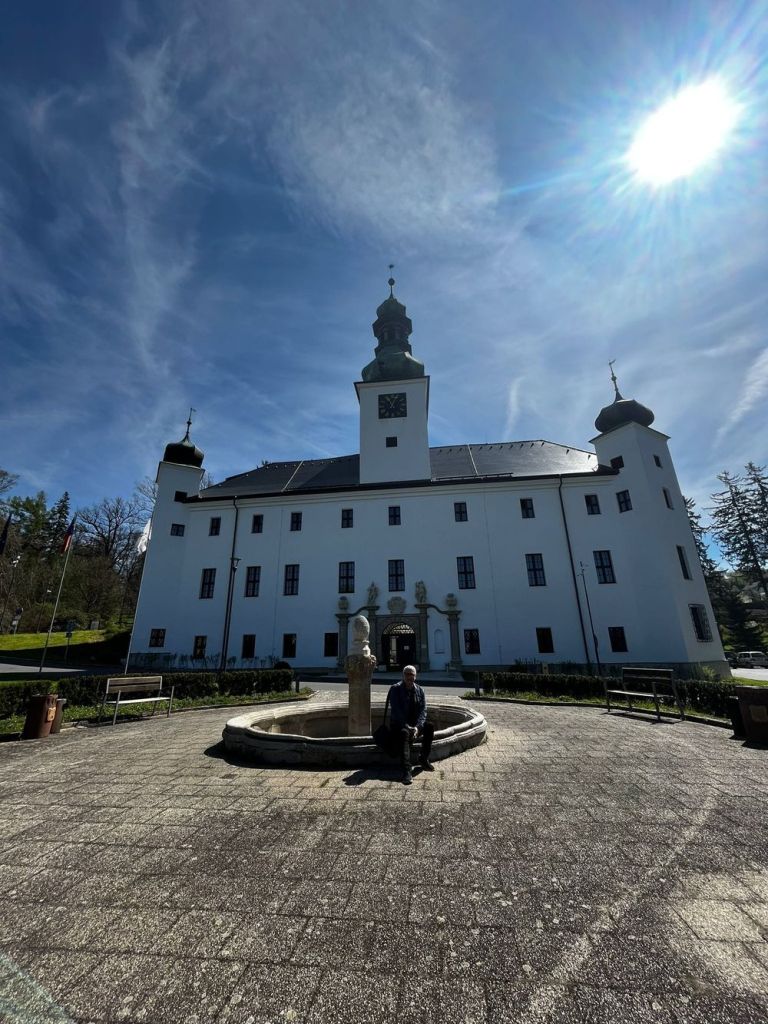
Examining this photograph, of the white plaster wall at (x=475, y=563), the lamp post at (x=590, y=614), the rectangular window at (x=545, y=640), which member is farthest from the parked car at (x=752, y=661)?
the rectangular window at (x=545, y=640)

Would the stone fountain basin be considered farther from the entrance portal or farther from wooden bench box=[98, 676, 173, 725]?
the entrance portal

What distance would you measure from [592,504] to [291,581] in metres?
19.9

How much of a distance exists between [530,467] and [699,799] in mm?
27868

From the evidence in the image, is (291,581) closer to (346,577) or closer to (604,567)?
(346,577)

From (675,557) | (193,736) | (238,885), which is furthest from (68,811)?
(675,557)

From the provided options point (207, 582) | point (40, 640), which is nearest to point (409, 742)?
point (207, 582)

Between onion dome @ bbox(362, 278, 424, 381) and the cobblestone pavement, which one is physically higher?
onion dome @ bbox(362, 278, 424, 381)

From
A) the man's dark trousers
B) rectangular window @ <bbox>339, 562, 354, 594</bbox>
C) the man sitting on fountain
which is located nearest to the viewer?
the man's dark trousers

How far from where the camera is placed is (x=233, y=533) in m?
31.1

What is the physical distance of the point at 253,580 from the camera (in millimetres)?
29672

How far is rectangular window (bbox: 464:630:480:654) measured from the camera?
26062mm

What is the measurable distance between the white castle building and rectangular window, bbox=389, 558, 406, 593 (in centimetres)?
9

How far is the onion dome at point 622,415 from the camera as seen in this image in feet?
96.4

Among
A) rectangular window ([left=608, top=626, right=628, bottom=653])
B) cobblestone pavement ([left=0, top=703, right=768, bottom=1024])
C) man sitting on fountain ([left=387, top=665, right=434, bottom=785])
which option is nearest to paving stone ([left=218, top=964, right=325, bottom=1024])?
cobblestone pavement ([left=0, top=703, right=768, bottom=1024])
